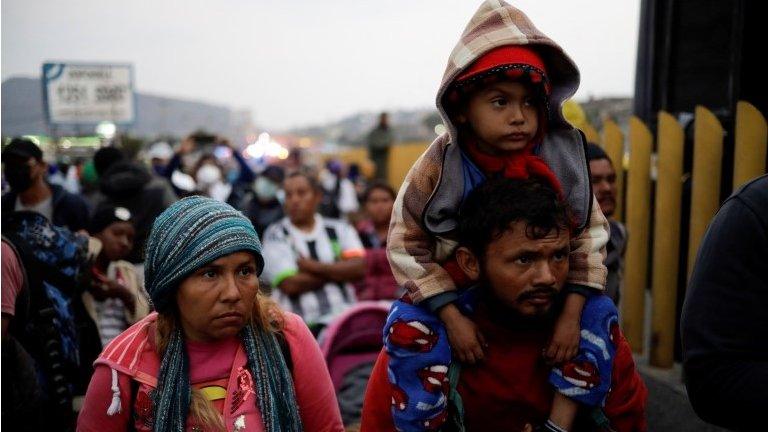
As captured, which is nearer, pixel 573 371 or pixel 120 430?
pixel 573 371

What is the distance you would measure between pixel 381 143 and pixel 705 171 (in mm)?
13158

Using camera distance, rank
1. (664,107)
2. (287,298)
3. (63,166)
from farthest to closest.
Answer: (63,166) < (664,107) < (287,298)

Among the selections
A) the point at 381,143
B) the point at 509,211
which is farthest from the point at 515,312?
the point at 381,143

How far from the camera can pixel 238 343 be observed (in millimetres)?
2293

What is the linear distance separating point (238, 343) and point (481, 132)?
1095mm

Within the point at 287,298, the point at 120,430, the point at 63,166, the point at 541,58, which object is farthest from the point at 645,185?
the point at 63,166

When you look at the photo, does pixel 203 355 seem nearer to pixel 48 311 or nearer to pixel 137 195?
pixel 48 311

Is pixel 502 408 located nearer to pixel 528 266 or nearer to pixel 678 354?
pixel 528 266

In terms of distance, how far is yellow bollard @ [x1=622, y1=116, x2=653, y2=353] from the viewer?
5438 millimetres

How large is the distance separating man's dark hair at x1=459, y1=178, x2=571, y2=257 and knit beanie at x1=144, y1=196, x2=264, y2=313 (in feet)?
2.47

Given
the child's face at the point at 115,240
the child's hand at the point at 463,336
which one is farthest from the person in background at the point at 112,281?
the child's hand at the point at 463,336

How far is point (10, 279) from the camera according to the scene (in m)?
2.98

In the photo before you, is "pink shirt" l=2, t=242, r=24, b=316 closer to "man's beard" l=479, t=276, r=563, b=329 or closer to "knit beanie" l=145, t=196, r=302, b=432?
"knit beanie" l=145, t=196, r=302, b=432

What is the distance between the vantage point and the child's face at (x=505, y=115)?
199cm
